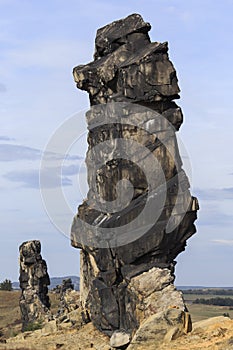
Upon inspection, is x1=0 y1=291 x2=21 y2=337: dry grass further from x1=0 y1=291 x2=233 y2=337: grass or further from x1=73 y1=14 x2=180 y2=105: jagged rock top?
x1=73 y1=14 x2=180 y2=105: jagged rock top

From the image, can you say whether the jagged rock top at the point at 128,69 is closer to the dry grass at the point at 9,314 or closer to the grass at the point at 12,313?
the dry grass at the point at 9,314

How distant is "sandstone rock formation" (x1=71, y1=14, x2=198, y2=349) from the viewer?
50.2 meters

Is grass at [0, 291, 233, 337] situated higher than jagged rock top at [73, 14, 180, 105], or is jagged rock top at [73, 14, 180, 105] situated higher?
jagged rock top at [73, 14, 180, 105]

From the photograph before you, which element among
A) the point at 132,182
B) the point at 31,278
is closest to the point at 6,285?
the point at 31,278

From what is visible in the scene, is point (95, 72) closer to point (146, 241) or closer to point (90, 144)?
point (90, 144)

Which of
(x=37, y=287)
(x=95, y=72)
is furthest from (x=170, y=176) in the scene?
(x=37, y=287)

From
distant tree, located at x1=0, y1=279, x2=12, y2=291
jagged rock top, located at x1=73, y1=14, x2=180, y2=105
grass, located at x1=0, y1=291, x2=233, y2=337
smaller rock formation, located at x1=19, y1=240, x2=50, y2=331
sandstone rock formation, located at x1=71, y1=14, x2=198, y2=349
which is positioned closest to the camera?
sandstone rock formation, located at x1=71, y1=14, x2=198, y2=349

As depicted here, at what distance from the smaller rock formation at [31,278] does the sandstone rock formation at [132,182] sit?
22.3 m

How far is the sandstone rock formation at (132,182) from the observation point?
165 feet

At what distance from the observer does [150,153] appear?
167 feet

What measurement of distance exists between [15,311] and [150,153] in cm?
5525

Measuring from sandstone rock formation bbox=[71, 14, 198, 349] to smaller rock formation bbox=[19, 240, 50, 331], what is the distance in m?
22.3

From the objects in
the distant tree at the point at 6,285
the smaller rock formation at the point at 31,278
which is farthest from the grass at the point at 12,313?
the distant tree at the point at 6,285

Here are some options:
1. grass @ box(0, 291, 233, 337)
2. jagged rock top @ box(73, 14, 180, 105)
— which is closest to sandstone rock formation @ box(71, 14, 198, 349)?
jagged rock top @ box(73, 14, 180, 105)
